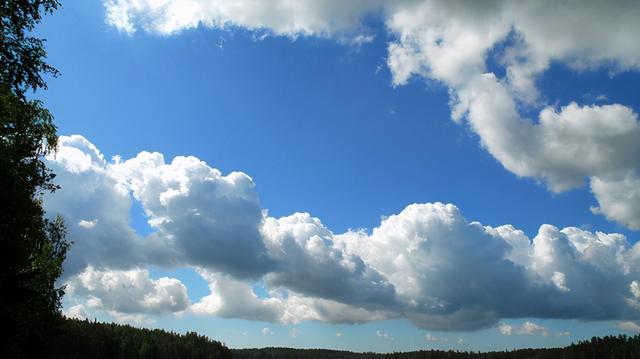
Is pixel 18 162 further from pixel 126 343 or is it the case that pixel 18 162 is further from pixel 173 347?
pixel 173 347

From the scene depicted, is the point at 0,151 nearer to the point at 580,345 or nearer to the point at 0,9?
the point at 0,9

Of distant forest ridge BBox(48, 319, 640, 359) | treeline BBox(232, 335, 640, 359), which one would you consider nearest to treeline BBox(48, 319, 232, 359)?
distant forest ridge BBox(48, 319, 640, 359)

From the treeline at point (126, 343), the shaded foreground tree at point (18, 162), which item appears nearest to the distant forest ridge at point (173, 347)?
the treeline at point (126, 343)

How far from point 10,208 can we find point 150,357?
333ft

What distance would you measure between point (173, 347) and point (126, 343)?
17544 mm

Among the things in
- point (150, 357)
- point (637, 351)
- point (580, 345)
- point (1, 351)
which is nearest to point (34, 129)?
point (1, 351)

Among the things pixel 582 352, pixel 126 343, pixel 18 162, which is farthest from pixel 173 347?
pixel 18 162

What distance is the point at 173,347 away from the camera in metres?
121

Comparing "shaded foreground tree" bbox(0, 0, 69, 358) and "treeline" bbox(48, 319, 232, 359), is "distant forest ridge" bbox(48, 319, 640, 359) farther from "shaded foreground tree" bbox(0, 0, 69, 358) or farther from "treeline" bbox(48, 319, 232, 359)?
"shaded foreground tree" bbox(0, 0, 69, 358)

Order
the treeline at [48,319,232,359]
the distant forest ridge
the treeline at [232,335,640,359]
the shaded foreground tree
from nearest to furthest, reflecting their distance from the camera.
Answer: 1. the shaded foreground tree
2. the treeline at [232,335,640,359]
3. the distant forest ridge
4. the treeline at [48,319,232,359]

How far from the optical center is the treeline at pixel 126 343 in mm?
99750

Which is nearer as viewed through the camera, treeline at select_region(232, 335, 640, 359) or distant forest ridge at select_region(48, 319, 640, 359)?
treeline at select_region(232, 335, 640, 359)

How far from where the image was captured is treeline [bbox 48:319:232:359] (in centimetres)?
9975

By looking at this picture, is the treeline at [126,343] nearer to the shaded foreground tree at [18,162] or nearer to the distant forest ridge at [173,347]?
the distant forest ridge at [173,347]
